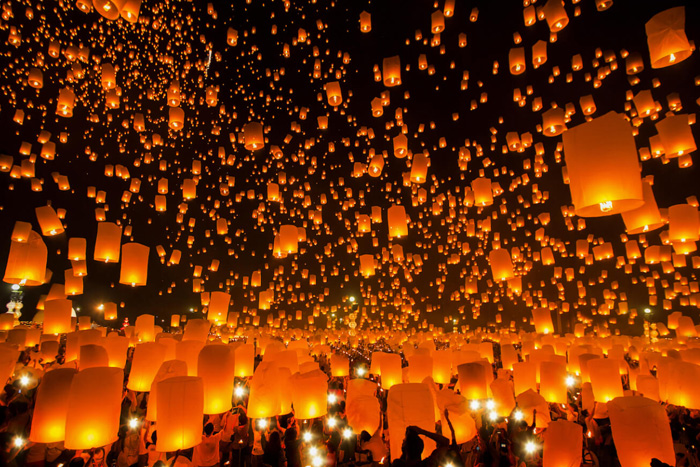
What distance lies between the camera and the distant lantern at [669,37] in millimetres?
4617

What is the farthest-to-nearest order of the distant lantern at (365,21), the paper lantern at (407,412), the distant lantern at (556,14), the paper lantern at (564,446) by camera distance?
the distant lantern at (365,21) → the distant lantern at (556,14) → the paper lantern at (407,412) → the paper lantern at (564,446)

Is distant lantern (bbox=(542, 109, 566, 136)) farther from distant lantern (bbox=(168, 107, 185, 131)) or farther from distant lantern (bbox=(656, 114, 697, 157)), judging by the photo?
distant lantern (bbox=(168, 107, 185, 131))

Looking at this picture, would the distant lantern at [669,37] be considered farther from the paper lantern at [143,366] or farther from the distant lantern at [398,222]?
the paper lantern at [143,366]

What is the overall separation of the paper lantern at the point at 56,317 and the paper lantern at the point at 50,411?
5.77 meters

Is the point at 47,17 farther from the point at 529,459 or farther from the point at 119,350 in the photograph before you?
the point at 529,459

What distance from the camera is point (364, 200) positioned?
59.6 feet

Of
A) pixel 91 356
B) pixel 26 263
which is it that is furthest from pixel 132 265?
pixel 91 356

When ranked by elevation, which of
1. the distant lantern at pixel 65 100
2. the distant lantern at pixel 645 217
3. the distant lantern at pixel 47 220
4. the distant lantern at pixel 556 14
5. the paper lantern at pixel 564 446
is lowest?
the paper lantern at pixel 564 446

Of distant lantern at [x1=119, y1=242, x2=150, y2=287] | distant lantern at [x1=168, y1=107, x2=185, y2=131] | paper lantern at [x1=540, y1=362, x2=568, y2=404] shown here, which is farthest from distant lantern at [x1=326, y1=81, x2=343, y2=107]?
paper lantern at [x1=540, y1=362, x2=568, y2=404]

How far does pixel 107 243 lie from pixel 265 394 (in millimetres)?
4138

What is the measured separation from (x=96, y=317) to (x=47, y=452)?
1708cm

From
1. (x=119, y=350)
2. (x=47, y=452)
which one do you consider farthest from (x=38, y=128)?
(x=47, y=452)

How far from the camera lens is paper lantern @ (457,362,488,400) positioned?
5.98 meters

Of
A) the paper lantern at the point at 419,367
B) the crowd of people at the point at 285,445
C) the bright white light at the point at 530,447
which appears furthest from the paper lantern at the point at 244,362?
the bright white light at the point at 530,447
